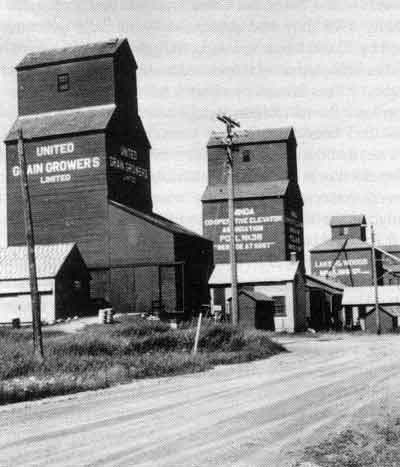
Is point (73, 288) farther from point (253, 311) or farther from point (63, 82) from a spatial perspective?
point (63, 82)

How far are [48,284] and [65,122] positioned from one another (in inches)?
477

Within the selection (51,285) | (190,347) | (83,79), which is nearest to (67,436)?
(190,347)

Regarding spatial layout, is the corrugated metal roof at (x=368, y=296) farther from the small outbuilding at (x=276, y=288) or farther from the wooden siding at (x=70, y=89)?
the wooden siding at (x=70, y=89)

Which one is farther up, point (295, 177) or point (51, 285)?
point (295, 177)

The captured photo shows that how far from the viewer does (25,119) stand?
5038 cm

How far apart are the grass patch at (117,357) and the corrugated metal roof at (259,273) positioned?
75.6 feet

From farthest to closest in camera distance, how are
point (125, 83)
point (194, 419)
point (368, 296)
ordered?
point (368, 296), point (125, 83), point (194, 419)

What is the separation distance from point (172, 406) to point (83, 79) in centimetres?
4043

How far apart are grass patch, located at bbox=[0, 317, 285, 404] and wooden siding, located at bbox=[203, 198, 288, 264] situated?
111ft

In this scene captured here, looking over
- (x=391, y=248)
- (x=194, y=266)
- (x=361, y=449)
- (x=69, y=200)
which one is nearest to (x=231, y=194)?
(x=69, y=200)

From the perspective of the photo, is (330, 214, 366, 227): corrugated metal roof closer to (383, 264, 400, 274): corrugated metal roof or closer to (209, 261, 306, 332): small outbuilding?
(383, 264, 400, 274): corrugated metal roof

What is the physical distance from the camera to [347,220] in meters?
89.9

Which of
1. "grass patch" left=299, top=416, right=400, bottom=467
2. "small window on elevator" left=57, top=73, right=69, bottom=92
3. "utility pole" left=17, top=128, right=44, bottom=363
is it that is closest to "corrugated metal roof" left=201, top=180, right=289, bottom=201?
"small window on elevator" left=57, top=73, right=69, bottom=92

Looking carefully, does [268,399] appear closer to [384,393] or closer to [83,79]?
[384,393]
